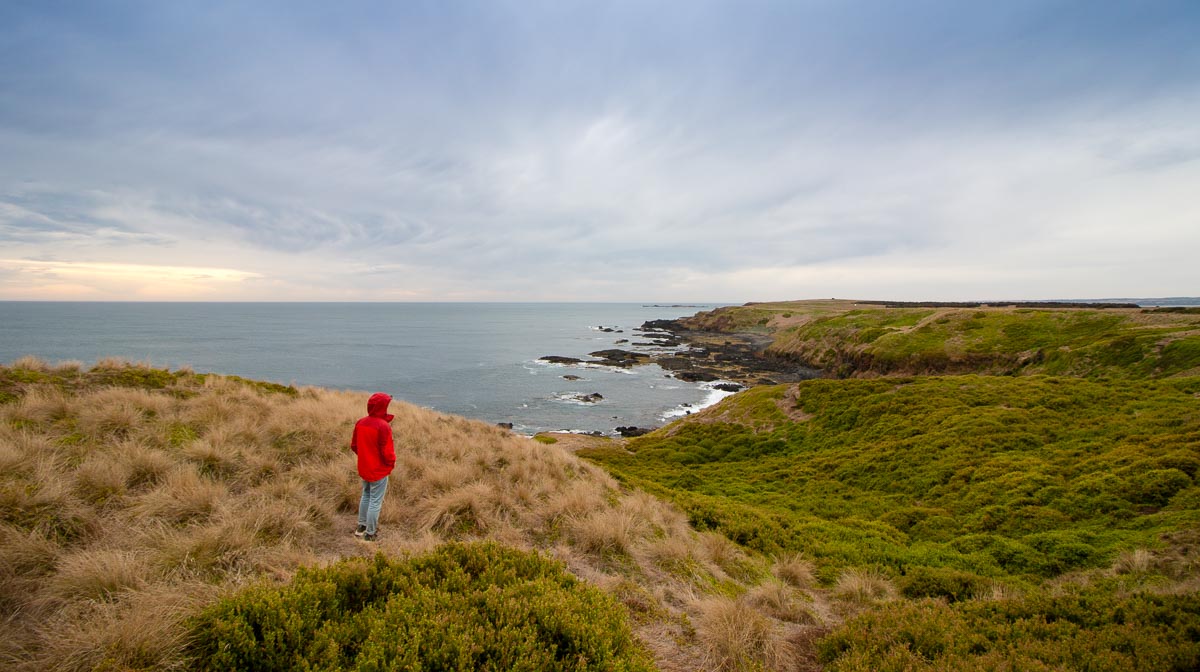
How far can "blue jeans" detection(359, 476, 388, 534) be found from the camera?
7.35 meters

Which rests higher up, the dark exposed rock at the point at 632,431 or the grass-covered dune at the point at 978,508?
the grass-covered dune at the point at 978,508

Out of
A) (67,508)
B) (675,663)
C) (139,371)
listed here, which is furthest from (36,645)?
(139,371)

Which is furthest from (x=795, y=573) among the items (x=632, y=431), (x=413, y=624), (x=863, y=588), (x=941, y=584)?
(x=632, y=431)

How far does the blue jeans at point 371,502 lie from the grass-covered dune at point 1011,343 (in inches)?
1386

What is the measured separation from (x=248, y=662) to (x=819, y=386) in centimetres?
2832

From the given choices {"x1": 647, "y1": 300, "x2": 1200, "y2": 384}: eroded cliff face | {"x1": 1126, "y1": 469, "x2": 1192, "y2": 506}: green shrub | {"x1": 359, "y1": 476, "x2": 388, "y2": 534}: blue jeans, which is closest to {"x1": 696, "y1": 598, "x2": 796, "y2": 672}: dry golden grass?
{"x1": 359, "y1": 476, "x2": 388, "y2": 534}: blue jeans

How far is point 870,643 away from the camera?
17.9 ft

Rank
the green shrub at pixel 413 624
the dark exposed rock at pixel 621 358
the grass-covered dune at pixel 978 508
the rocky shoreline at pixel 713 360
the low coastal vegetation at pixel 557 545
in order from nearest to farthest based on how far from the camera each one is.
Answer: the green shrub at pixel 413 624, the low coastal vegetation at pixel 557 545, the grass-covered dune at pixel 978 508, the rocky shoreline at pixel 713 360, the dark exposed rock at pixel 621 358

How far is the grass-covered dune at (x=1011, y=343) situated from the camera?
1038 inches

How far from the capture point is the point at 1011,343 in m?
42.1

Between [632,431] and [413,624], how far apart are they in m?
35.4

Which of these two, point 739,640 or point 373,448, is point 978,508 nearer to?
point 739,640

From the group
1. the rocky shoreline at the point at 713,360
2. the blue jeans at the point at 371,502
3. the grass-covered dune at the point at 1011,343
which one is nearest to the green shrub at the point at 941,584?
the blue jeans at the point at 371,502

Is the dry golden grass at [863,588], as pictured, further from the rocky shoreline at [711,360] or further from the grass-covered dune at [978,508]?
the rocky shoreline at [711,360]
